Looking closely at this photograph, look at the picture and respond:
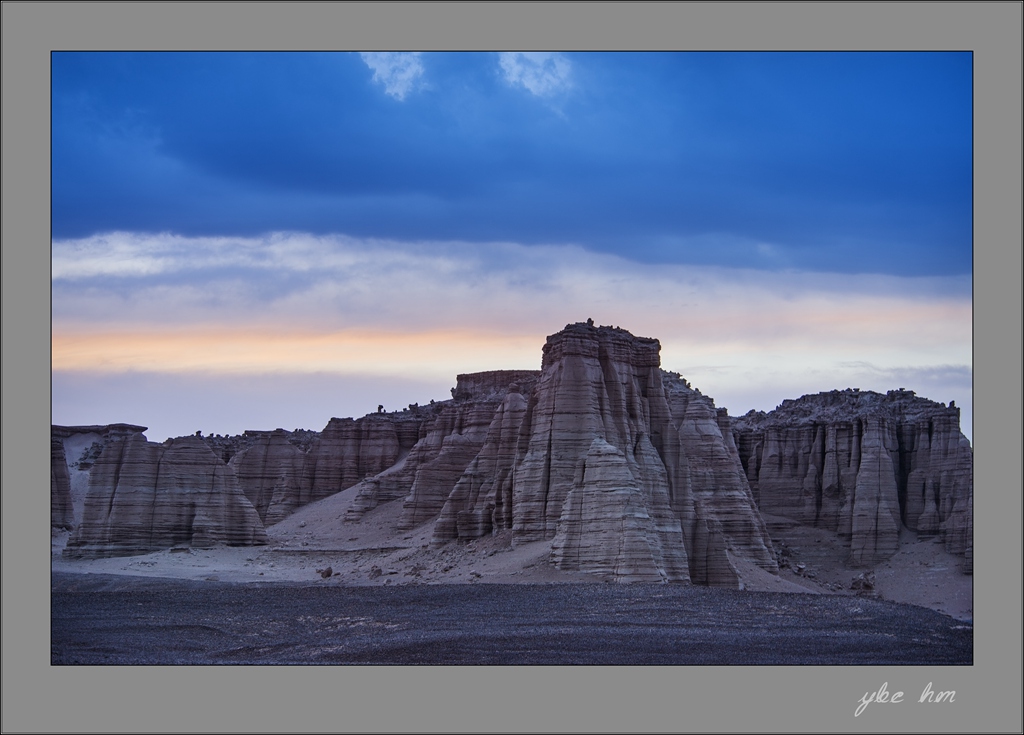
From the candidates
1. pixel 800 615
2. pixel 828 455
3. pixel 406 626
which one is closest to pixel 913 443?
pixel 828 455

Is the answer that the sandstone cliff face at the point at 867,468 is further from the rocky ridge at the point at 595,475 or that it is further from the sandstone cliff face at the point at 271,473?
the sandstone cliff face at the point at 271,473

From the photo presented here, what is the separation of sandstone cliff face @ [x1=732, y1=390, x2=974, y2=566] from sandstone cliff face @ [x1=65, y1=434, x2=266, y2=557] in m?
41.2

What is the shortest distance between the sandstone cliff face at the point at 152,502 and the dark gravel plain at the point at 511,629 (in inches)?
918

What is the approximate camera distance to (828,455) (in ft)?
313

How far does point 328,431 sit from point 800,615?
7884 centimetres

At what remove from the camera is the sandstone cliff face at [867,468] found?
8756 centimetres

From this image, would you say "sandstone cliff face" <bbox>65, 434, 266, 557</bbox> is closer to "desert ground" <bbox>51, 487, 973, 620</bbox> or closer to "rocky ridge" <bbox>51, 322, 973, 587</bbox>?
"rocky ridge" <bbox>51, 322, 973, 587</bbox>

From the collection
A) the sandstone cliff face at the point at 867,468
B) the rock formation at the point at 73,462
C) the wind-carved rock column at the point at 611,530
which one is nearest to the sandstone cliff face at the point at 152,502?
the rock formation at the point at 73,462

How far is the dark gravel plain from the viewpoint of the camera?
36062 millimetres

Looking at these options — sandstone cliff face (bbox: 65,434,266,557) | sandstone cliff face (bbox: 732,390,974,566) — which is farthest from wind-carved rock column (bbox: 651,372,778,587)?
sandstone cliff face (bbox: 65,434,266,557)

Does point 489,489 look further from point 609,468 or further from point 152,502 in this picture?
point 152,502

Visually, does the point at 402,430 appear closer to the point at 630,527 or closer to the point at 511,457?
the point at 511,457

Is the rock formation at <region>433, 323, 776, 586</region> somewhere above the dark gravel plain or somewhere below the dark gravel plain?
above

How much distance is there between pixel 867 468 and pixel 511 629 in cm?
5706
